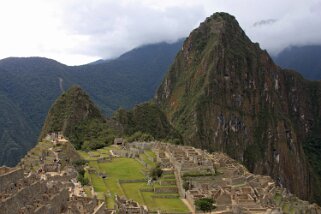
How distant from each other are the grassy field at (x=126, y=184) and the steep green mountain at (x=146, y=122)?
41.6m

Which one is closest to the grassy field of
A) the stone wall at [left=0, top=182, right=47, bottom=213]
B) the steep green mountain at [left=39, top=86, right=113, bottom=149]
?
the stone wall at [left=0, top=182, right=47, bottom=213]

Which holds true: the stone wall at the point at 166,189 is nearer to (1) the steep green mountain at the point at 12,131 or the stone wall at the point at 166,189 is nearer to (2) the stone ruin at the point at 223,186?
(2) the stone ruin at the point at 223,186

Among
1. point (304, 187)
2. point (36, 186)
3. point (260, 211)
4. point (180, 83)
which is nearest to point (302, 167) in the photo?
point (304, 187)

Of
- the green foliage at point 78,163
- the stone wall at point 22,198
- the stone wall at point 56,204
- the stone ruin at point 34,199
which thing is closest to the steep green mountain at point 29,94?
the green foliage at point 78,163

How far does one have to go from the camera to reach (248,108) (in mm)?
170625

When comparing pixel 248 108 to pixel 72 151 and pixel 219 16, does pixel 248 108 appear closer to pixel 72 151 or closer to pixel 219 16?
pixel 219 16

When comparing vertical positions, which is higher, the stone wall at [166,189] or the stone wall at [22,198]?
the stone wall at [22,198]

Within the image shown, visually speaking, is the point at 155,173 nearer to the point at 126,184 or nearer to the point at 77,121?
the point at 126,184

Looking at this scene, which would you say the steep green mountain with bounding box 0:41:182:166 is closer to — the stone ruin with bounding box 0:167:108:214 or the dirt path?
the dirt path

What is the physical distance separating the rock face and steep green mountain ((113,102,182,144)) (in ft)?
102

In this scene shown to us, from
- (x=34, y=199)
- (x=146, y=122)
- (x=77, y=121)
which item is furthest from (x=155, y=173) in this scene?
(x=146, y=122)

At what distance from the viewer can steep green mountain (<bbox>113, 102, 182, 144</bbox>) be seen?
10981cm

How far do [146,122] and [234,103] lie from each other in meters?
60.8

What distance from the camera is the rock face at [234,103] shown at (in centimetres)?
15750
